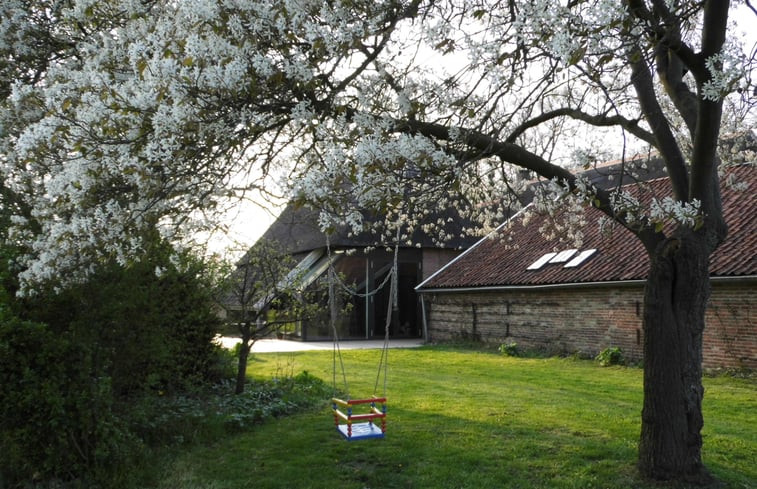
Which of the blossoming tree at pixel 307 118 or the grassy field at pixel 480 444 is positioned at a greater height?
the blossoming tree at pixel 307 118

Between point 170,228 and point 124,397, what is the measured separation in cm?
250

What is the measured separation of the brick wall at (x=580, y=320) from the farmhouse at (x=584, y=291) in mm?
19

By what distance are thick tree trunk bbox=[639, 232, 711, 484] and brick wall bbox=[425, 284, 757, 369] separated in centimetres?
710

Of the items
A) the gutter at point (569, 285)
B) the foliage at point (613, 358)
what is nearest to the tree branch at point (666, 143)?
the gutter at point (569, 285)

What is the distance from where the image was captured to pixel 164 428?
6906 mm

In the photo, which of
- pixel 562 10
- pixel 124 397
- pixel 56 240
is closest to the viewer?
pixel 562 10

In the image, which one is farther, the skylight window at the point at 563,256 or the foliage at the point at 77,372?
the skylight window at the point at 563,256

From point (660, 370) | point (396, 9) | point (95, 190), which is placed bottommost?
point (660, 370)

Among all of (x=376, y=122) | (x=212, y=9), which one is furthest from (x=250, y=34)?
(x=376, y=122)

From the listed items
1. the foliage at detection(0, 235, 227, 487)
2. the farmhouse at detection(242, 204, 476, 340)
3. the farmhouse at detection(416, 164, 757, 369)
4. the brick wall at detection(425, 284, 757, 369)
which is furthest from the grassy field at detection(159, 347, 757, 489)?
the farmhouse at detection(242, 204, 476, 340)

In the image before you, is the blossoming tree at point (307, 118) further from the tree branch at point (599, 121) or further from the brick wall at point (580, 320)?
the brick wall at point (580, 320)

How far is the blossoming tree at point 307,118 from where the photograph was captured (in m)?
3.93

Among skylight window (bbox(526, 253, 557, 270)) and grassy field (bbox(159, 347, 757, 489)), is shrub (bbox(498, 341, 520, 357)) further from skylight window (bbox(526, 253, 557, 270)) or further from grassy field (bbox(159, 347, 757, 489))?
grassy field (bbox(159, 347, 757, 489))

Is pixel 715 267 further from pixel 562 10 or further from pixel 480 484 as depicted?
pixel 562 10
